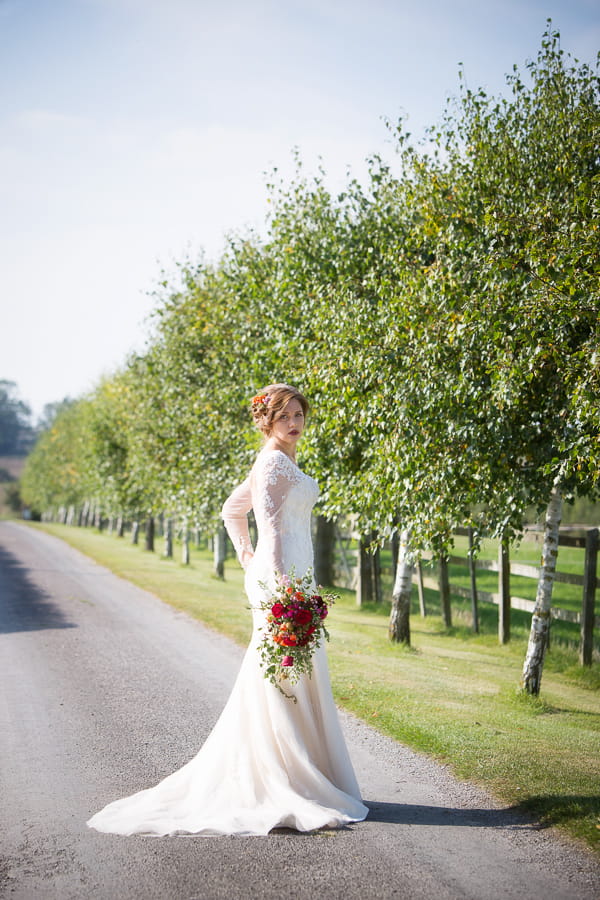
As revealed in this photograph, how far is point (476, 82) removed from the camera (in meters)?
9.94

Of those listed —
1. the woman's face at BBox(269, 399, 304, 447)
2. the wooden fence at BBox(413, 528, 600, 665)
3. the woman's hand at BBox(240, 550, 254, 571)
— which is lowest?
the wooden fence at BBox(413, 528, 600, 665)

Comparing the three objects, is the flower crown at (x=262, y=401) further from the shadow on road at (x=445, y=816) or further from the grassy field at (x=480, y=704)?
the grassy field at (x=480, y=704)

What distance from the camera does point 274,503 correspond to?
18.3 ft

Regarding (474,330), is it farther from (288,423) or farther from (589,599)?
(589,599)

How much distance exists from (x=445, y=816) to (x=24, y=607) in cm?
1220

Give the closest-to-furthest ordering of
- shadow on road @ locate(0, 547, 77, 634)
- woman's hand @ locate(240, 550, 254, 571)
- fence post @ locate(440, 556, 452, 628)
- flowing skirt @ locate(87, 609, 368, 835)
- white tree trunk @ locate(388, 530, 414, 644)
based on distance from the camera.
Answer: flowing skirt @ locate(87, 609, 368, 835) → woman's hand @ locate(240, 550, 254, 571) → shadow on road @ locate(0, 547, 77, 634) → white tree trunk @ locate(388, 530, 414, 644) → fence post @ locate(440, 556, 452, 628)

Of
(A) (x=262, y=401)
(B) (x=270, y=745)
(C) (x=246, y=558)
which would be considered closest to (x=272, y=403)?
(A) (x=262, y=401)

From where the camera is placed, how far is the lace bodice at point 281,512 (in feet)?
18.3

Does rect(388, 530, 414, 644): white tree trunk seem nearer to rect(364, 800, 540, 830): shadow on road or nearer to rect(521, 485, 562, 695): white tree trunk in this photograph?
rect(521, 485, 562, 695): white tree trunk

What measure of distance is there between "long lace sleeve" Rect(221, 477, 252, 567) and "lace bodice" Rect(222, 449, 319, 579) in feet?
0.63

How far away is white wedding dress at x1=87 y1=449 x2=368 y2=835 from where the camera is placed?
499 centimetres

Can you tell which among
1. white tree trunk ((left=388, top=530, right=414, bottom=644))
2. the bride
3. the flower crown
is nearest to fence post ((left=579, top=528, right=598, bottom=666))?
white tree trunk ((left=388, top=530, right=414, bottom=644))

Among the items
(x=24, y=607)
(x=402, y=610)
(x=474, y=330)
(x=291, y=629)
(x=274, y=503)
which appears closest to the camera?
(x=291, y=629)

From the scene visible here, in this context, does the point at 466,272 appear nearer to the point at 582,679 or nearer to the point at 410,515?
the point at 410,515
